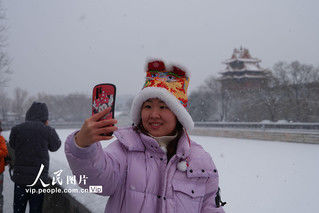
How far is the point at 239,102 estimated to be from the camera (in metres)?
25.7

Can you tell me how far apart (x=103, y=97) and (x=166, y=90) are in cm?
48

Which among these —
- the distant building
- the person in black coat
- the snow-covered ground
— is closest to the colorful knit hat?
the snow-covered ground

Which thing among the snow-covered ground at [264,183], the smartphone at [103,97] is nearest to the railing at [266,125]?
the snow-covered ground at [264,183]

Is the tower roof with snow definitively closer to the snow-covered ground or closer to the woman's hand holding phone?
the snow-covered ground

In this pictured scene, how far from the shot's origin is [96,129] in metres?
1.00

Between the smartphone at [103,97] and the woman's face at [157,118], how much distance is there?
1.19ft

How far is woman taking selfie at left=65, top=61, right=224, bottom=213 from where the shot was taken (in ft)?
3.62

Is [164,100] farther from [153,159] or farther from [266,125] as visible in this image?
[266,125]

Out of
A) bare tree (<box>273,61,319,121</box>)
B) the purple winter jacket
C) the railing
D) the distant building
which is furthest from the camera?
the distant building

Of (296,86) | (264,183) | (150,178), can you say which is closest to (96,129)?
(150,178)

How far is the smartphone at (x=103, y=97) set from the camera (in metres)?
1.10

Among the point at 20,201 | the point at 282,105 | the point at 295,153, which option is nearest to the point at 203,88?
the point at 282,105

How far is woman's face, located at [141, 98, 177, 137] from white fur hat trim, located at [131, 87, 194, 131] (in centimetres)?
3

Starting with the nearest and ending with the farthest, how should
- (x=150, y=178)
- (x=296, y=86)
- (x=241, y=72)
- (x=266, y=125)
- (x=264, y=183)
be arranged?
(x=150, y=178) → (x=264, y=183) → (x=266, y=125) → (x=296, y=86) → (x=241, y=72)
